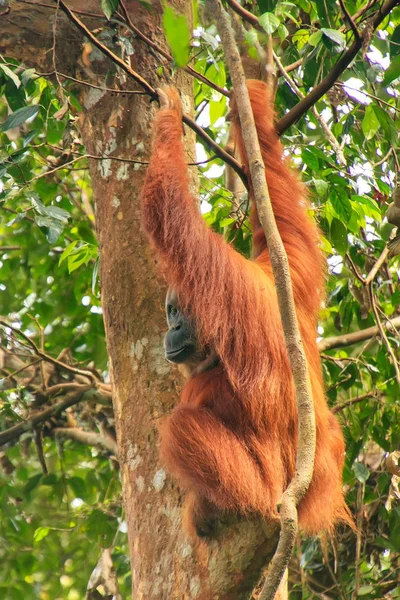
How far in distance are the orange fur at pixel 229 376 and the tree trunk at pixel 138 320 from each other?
13 cm

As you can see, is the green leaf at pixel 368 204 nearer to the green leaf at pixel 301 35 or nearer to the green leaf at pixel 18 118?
the green leaf at pixel 301 35

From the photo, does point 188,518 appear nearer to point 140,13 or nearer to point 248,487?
point 248,487

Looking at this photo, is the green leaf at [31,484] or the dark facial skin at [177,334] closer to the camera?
the dark facial skin at [177,334]

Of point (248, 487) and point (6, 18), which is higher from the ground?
point (6, 18)

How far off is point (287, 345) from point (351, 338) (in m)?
2.72

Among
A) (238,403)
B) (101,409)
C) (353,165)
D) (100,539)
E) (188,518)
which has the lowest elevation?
(100,539)

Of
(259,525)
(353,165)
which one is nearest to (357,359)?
(353,165)

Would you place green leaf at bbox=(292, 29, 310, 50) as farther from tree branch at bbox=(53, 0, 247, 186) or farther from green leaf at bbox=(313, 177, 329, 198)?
tree branch at bbox=(53, 0, 247, 186)

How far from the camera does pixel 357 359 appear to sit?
15.9 ft

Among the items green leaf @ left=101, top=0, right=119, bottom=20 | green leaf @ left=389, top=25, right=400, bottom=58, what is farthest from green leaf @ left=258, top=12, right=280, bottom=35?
green leaf @ left=389, top=25, right=400, bottom=58

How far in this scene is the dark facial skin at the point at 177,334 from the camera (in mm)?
3332

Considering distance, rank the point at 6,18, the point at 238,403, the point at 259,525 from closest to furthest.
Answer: the point at 259,525, the point at 238,403, the point at 6,18

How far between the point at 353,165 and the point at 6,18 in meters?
2.16

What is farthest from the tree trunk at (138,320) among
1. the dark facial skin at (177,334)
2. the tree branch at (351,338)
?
the tree branch at (351,338)
